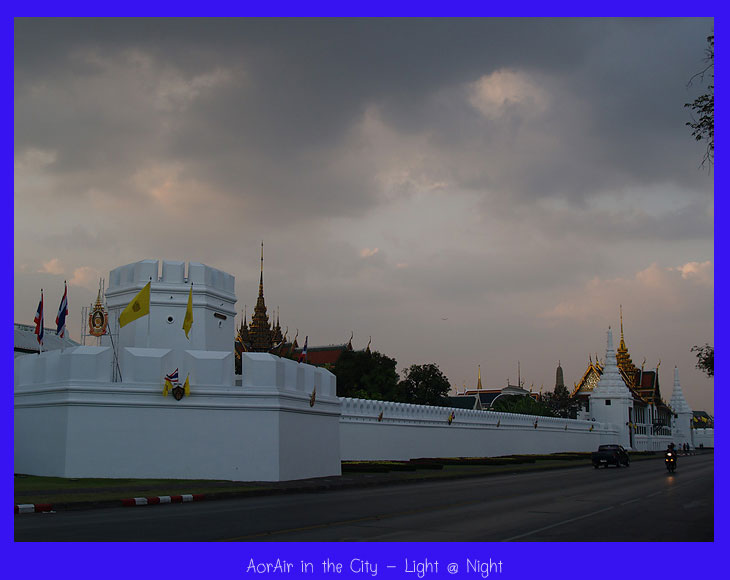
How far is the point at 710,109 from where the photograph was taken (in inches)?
626

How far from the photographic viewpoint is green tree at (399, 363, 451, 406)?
246ft

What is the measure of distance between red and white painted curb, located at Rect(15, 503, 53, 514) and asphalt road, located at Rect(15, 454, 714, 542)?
660 mm

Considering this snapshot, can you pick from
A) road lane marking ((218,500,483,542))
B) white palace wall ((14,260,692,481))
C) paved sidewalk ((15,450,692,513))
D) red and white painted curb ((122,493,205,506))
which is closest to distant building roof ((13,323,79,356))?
white palace wall ((14,260,692,481))

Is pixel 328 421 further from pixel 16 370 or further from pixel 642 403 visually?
pixel 642 403

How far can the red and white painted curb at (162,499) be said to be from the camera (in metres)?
Answer: 16.7

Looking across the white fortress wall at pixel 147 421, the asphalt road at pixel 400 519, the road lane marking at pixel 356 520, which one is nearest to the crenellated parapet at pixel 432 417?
the white fortress wall at pixel 147 421

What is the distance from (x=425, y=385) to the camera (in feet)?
247

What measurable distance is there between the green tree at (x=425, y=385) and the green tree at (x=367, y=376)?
2668 mm

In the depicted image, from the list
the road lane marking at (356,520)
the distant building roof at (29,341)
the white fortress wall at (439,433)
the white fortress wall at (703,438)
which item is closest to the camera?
the road lane marking at (356,520)

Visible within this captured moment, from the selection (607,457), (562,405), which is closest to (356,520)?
(607,457)

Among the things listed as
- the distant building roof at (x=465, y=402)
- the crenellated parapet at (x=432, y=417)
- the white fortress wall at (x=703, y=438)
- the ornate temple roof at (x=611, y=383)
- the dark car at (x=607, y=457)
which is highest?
the ornate temple roof at (x=611, y=383)

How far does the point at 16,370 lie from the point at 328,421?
10798 millimetres

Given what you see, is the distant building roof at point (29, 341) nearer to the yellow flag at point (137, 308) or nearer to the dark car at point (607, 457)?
the yellow flag at point (137, 308)

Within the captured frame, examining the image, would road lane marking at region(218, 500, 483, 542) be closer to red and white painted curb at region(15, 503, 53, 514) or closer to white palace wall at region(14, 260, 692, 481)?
red and white painted curb at region(15, 503, 53, 514)
